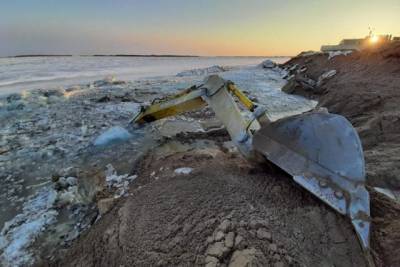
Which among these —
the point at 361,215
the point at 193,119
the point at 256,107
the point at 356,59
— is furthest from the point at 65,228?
the point at 356,59

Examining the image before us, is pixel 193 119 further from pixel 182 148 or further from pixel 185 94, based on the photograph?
pixel 185 94

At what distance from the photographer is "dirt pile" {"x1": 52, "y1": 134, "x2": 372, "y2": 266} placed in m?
1.98

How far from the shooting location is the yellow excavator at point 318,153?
7.45 ft

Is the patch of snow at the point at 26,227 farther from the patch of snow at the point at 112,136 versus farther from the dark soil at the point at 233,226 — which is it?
the patch of snow at the point at 112,136

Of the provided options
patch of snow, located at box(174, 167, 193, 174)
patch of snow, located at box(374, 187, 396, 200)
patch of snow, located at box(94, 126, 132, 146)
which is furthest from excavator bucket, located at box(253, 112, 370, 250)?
patch of snow, located at box(94, 126, 132, 146)

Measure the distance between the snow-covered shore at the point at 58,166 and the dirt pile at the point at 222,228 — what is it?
0.53 metres

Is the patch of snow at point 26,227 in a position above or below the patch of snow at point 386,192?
below

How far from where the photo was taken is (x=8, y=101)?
8688 millimetres

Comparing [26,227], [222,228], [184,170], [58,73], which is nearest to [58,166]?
[26,227]

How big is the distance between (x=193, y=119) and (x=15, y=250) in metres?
4.82

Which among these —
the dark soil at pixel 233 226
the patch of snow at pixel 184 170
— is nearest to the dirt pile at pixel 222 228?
the dark soil at pixel 233 226

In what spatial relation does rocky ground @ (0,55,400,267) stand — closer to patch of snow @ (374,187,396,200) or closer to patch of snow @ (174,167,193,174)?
patch of snow @ (174,167,193,174)

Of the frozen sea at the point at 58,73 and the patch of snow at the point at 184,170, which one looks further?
the frozen sea at the point at 58,73

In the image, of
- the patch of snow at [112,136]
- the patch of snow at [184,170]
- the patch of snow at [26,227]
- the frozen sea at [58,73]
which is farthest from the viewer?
the frozen sea at [58,73]
